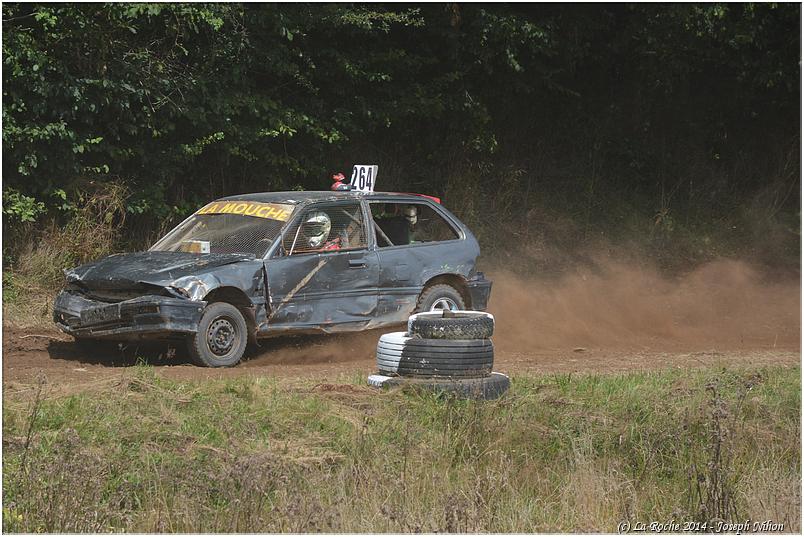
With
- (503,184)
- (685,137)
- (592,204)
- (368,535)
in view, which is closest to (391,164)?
(503,184)

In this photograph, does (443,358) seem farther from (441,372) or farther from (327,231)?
(327,231)

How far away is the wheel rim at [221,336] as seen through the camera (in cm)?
1002

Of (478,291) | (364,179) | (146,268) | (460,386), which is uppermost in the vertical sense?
(364,179)

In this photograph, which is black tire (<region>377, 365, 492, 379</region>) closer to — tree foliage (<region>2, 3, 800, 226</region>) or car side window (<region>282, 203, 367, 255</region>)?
car side window (<region>282, 203, 367, 255</region>)

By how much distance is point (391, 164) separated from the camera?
18.9 m

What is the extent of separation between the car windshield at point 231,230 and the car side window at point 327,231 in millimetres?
171

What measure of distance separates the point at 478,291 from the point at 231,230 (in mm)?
2982

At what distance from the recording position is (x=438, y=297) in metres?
11.9

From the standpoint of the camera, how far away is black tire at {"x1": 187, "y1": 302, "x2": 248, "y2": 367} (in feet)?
32.4

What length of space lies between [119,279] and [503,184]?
36.1 feet

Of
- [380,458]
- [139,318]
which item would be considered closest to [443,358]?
[380,458]

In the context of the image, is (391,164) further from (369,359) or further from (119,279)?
(119,279)

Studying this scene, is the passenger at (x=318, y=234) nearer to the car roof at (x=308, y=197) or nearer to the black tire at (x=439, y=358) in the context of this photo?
the car roof at (x=308, y=197)

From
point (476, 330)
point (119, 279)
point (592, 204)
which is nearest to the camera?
point (476, 330)
